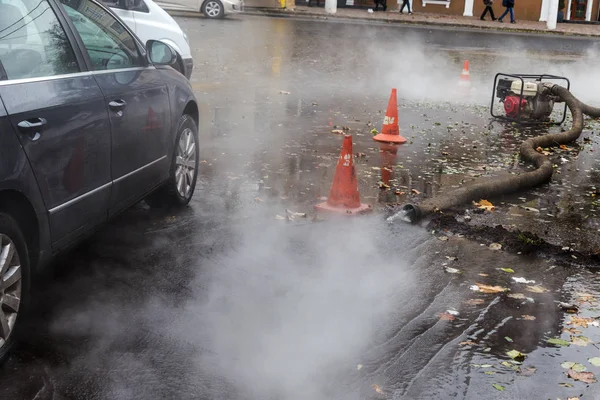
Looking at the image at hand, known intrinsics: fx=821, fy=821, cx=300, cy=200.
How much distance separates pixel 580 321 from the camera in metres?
5.19

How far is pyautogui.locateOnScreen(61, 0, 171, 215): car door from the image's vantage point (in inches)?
216

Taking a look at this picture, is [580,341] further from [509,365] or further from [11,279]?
[11,279]

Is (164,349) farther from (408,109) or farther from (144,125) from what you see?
(408,109)

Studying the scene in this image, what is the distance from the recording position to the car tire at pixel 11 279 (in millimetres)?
4160

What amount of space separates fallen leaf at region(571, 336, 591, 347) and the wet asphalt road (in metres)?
0.03

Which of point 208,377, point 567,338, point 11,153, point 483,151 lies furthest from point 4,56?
point 483,151

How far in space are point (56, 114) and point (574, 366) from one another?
319cm

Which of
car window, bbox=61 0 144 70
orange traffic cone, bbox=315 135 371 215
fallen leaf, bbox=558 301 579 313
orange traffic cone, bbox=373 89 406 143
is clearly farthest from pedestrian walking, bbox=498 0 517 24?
fallen leaf, bbox=558 301 579 313

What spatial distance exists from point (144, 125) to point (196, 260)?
3.49ft

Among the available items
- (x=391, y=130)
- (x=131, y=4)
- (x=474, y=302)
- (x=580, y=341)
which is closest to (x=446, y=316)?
(x=474, y=302)

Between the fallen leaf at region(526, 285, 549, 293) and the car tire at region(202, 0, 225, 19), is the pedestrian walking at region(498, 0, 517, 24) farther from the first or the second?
the fallen leaf at region(526, 285, 549, 293)

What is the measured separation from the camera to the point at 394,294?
5.52 m

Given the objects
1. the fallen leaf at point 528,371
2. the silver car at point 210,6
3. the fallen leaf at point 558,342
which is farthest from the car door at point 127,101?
the silver car at point 210,6

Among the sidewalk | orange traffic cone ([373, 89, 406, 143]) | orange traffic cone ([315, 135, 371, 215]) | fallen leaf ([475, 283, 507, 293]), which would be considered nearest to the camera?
fallen leaf ([475, 283, 507, 293])
